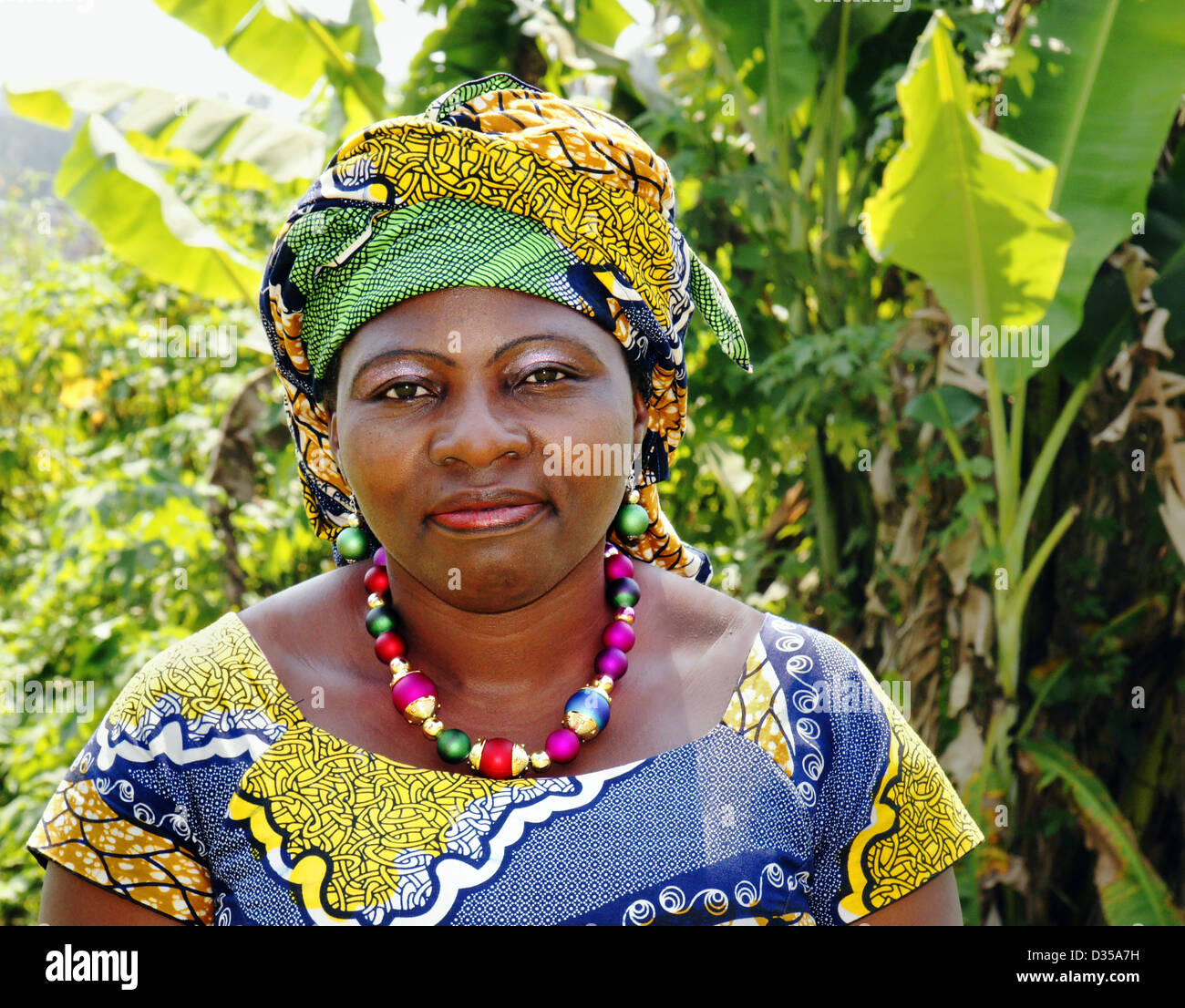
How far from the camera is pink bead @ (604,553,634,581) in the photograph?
5.93ft

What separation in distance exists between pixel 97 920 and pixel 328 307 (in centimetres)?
86

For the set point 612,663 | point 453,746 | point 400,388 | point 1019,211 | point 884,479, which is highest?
point 1019,211

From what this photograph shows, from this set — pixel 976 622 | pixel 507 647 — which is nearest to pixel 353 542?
pixel 507 647

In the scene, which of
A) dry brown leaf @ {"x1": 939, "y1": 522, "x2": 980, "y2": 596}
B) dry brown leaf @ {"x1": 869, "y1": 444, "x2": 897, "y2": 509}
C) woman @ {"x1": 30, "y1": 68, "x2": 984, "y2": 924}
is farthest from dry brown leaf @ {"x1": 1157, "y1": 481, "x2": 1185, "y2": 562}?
woman @ {"x1": 30, "y1": 68, "x2": 984, "y2": 924}

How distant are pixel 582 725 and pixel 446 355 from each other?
1.72ft

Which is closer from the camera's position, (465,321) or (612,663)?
(465,321)

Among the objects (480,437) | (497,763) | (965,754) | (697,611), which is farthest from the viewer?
(965,754)

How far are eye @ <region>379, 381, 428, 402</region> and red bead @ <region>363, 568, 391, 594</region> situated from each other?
0.35 metres

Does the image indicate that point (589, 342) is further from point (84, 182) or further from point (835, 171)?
point (84, 182)

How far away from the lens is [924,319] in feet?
12.2

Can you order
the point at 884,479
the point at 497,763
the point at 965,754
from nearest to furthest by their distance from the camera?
the point at 497,763 < the point at 965,754 < the point at 884,479

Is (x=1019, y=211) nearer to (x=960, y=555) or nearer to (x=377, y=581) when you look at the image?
(x=960, y=555)

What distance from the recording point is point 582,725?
1581 mm

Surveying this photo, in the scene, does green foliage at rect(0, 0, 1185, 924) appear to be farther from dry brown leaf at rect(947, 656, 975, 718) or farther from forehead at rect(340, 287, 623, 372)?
forehead at rect(340, 287, 623, 372)
